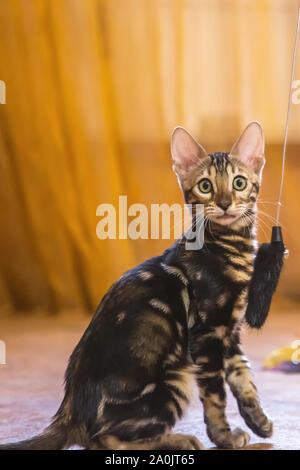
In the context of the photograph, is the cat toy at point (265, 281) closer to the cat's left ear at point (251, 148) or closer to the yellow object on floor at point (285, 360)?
the cat's left ear at point (251, 148)

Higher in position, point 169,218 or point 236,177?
point 236,177

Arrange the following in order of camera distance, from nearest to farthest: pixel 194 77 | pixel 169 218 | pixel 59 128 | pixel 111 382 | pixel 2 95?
pixel 111 382, pixel 169 218, pixel 2 95, pixel 194 77, pixel 59 128

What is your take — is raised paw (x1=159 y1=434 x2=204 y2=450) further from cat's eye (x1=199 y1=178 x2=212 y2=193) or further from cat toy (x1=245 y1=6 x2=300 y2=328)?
cat's eye (x1=199 y1=178 x2=212 y2=193)

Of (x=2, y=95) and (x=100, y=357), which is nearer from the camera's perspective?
(x=100, y=357)

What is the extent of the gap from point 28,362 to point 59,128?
79 cm

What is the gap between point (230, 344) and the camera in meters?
0.81

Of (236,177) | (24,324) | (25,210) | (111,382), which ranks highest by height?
(236,177)

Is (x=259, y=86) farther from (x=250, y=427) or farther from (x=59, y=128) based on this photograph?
(x=250, y=427)

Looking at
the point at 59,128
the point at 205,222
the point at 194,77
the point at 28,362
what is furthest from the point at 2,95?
the point at 205,222

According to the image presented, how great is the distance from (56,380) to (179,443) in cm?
54

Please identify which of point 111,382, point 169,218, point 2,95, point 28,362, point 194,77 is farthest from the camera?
point 194,77

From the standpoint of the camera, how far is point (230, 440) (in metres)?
0.78

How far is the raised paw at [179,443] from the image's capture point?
72 cm

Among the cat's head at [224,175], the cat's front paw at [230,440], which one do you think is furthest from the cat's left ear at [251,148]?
the cat's front paw at [230,440]
